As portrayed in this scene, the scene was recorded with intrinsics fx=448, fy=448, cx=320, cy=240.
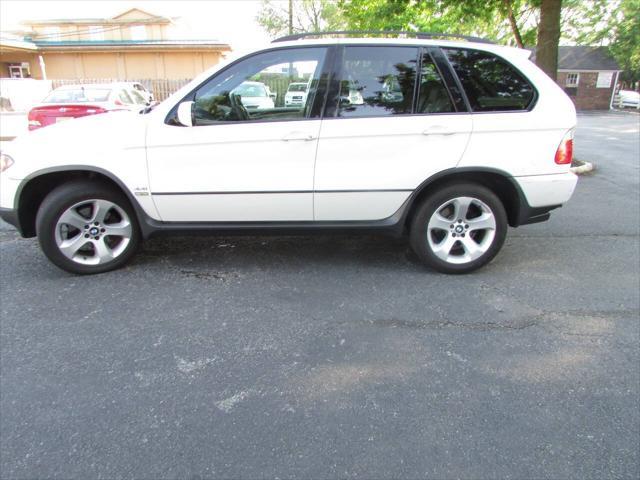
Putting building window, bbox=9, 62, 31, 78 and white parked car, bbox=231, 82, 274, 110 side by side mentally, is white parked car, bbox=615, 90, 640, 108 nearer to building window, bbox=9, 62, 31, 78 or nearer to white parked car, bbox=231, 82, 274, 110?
white parked car, bbox=231, 82, 274, 110

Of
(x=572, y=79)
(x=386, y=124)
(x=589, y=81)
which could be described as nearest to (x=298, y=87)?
(x=386, y=124)

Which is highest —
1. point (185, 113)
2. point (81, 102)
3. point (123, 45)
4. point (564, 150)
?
point (123, 45)

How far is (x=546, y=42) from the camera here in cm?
888

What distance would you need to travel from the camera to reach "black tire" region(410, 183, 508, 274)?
3760 millimetres

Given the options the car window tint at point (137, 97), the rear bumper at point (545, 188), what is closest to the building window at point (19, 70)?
the car window tint at point (137, 97)

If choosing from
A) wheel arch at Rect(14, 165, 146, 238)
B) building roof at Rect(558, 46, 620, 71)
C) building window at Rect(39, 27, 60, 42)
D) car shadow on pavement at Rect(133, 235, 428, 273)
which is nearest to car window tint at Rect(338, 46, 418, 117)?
car shadow on pavement at Rect(133, 235, 428, 273)

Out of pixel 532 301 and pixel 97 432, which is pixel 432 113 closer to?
pixel 532 301

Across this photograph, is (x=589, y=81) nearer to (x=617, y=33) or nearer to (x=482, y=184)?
(x=617, y=33)

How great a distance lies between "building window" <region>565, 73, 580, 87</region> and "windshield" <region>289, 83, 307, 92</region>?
4257 centimetres

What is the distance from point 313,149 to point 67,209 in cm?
206

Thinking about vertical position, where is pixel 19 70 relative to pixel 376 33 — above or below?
above

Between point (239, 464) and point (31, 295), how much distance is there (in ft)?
8.18

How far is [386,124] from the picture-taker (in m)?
3.53

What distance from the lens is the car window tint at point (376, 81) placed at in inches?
141
